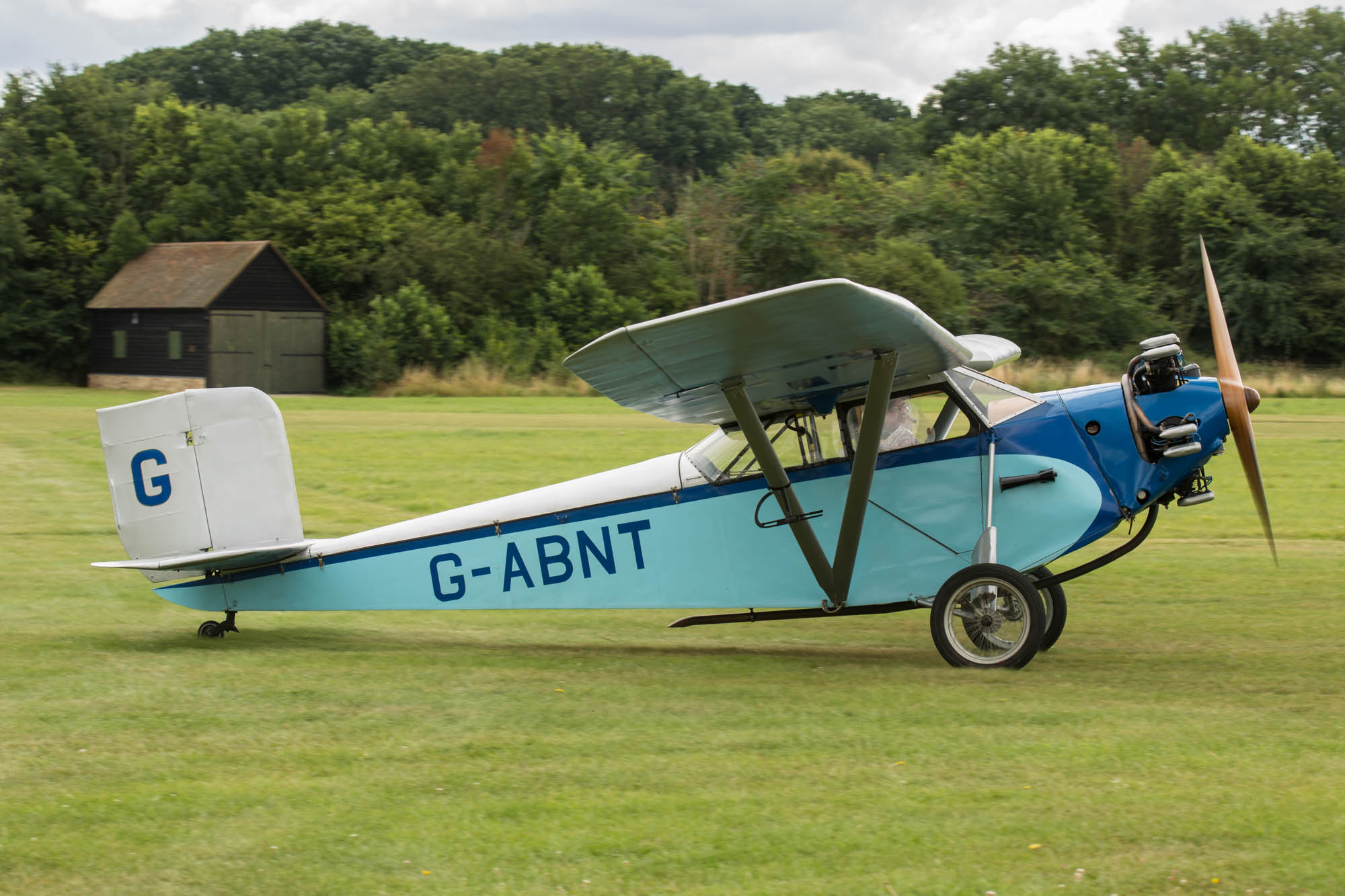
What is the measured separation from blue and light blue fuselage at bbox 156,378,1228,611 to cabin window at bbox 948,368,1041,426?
9cm

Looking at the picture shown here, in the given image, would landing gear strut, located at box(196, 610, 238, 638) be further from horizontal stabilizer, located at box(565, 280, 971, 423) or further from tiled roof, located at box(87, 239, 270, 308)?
tiled roof, located at box(87, 239, 270, 308)

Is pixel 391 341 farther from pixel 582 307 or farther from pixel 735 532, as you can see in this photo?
pixel 735 532

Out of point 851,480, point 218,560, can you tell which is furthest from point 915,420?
point 218,560

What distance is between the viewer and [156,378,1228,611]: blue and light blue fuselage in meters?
7.93

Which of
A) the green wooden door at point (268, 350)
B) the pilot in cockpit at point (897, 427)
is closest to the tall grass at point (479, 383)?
the green wooden door at point (268, 350)

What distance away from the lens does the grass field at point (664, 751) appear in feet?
15.0

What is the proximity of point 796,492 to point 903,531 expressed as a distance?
754 mm

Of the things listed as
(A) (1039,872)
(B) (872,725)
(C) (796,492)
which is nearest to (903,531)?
(C) (796,492)

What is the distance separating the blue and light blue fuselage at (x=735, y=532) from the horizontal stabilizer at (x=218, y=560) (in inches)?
4.5

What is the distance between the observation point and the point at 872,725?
6.45 m

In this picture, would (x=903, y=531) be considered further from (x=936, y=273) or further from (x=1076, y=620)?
(x=936, y=273)

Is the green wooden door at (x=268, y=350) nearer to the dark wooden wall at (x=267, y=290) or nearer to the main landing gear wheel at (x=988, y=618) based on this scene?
the dark wooden wall at (x=267, y=290)

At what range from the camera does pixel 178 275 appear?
48.7 metres

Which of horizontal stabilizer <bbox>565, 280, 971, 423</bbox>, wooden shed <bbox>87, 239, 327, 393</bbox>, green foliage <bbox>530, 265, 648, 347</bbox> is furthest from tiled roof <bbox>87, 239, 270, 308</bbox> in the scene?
horizontal stabilizer <bbox>565, 280, 971, 423</bbox>
